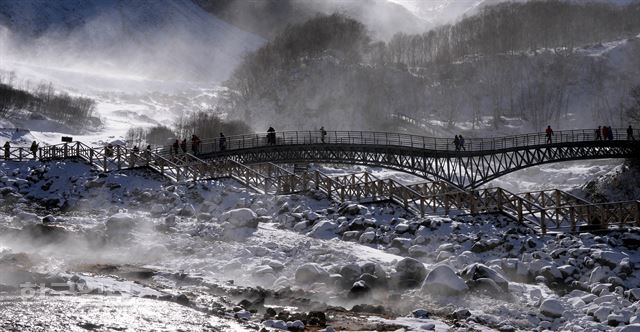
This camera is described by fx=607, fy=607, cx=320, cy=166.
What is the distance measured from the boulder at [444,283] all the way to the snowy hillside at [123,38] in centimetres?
14189

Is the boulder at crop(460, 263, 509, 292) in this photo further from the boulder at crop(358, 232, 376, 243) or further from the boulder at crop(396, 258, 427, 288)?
the boulder at crop(358, 232, 376, 243)

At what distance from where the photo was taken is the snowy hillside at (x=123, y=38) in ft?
503

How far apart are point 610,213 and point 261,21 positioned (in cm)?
17469

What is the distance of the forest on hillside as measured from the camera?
106 m

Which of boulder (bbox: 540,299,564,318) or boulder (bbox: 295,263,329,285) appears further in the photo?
boulder (bbox: 295,263,329,285)

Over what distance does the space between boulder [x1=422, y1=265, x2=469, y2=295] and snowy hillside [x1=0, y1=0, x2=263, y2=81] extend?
5586 inches

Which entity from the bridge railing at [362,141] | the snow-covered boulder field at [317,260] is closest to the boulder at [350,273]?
the snow-covered boulder field at [317,260]

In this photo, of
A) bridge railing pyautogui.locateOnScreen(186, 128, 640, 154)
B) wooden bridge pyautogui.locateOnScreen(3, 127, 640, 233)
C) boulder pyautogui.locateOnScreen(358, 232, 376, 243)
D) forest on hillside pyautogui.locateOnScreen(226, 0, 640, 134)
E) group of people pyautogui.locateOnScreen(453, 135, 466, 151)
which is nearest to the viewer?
boulder pyautogui.locateOnScreen(358, 232, 376, 243)

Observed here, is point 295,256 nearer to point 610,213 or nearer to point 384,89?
point 610,213

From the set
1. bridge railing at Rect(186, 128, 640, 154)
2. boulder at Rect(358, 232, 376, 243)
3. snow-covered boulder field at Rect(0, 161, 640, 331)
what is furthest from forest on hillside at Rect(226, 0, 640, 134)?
boulder at Rect(358, 232, 376, 243)

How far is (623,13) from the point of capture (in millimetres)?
130375

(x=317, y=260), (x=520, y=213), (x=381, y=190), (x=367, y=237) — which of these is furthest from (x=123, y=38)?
(x=317, y=260)

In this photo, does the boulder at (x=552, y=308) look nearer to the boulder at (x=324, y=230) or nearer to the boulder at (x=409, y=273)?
the boulder at (x=409, y=273)

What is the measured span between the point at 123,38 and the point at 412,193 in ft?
521
